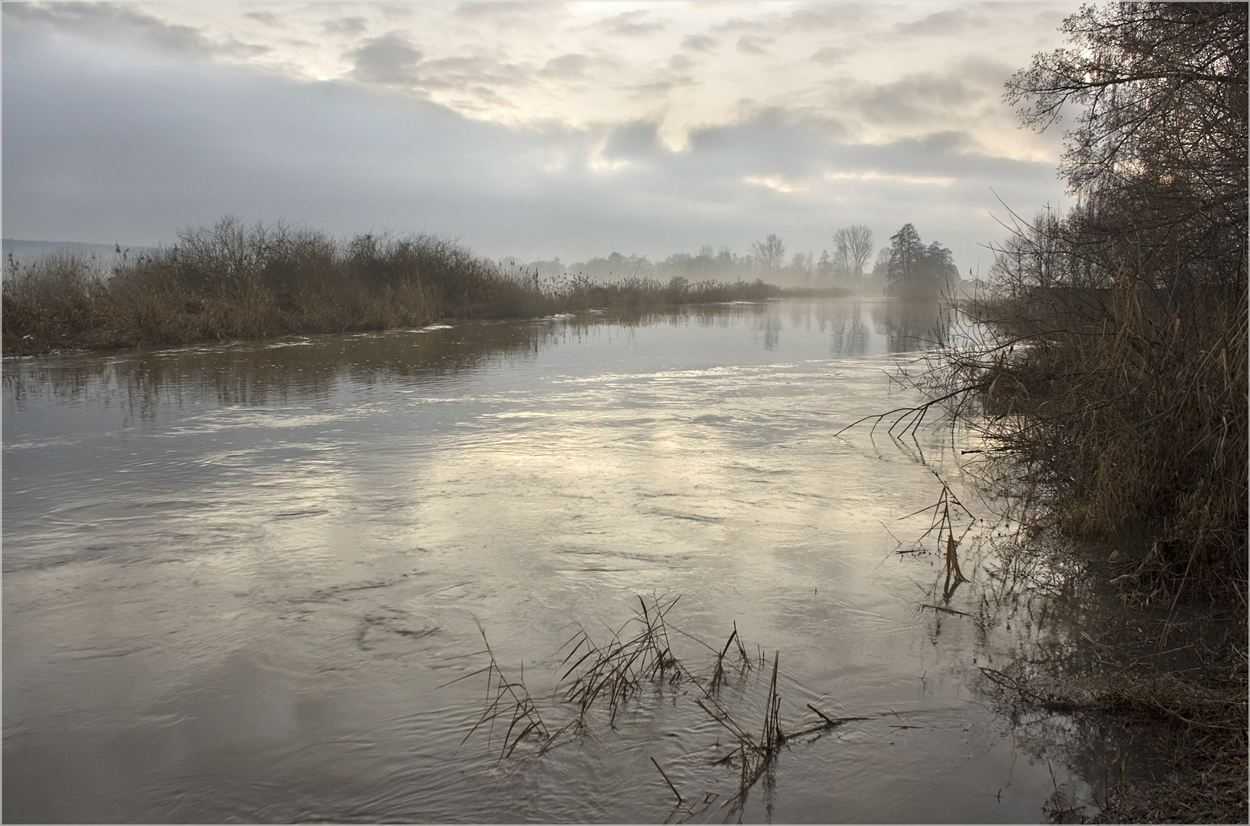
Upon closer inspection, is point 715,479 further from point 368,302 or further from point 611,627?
point 368,302

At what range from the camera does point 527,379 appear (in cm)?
1341

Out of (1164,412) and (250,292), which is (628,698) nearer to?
(1164,412)

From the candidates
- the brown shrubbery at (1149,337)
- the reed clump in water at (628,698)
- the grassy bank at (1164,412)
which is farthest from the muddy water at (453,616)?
the brown shrubbery at (1149,337)

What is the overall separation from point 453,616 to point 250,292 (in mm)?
18413

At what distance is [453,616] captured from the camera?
4379mm

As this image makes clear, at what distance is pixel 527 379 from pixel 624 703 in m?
10.2

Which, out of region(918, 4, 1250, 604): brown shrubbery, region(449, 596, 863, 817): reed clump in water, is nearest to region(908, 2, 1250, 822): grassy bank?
region(918, 4, 1250, 604): brown shrubbery

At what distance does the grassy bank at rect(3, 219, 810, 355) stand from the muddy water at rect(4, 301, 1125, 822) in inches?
319

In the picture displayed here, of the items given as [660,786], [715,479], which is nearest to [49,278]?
[715,479]

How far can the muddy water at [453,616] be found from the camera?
297 centimetres

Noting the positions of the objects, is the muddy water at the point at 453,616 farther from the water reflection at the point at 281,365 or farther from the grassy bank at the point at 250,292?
the grassy bank at the point at 250,292

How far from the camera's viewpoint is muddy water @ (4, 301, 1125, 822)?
2.97 m

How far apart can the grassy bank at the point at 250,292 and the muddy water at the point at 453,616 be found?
8.10m

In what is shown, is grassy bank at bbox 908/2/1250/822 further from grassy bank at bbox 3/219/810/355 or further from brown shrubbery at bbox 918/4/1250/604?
grassy bank at bbox 3/219/810/355
